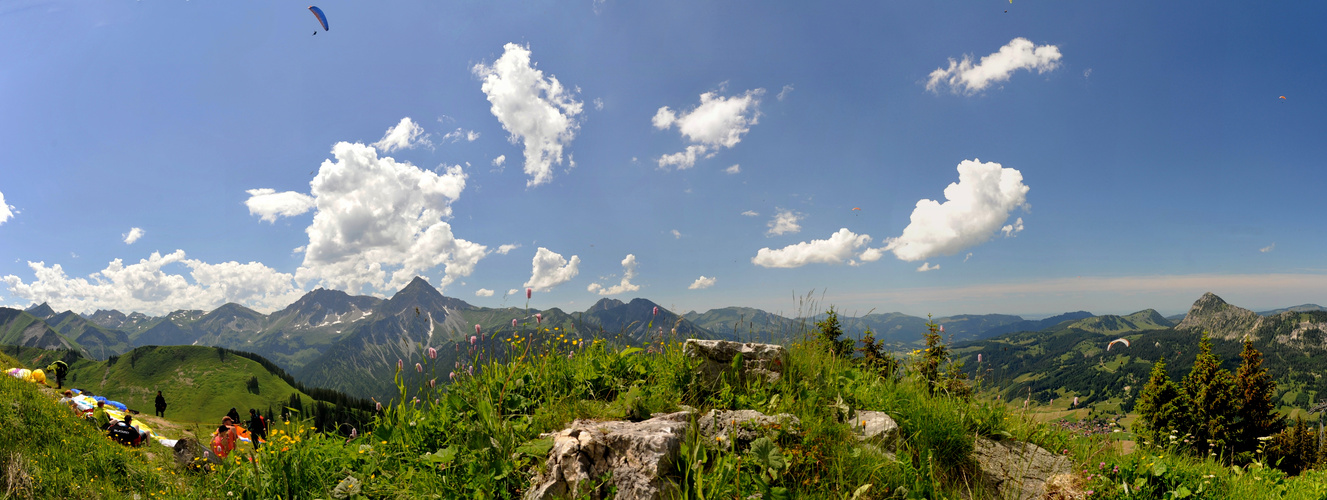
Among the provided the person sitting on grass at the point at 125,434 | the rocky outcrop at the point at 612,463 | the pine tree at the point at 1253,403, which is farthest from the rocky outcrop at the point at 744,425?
the pine tree at the point at 1253,403

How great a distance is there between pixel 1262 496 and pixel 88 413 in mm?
34210

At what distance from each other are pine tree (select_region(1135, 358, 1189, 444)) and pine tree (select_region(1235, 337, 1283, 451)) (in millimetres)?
3393

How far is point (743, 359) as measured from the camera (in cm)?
689

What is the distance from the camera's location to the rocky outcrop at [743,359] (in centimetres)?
675

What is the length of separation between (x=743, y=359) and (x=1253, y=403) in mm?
52102

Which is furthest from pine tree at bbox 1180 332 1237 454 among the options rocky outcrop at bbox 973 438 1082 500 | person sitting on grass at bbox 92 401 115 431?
person sitting on grass at bbox 92 401 115 431

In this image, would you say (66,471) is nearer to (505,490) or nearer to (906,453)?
(505,490)

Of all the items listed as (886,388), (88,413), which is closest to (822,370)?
(886,388)

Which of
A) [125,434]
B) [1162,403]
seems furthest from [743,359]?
[1162,403]

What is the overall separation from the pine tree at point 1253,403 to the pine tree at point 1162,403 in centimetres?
339

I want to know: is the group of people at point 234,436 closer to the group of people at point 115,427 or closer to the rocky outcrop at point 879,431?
the rocky outcrop at point 879,431

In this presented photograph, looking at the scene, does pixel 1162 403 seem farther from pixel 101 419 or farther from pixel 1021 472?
pixel 101 419

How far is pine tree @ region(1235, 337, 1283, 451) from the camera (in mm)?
34938

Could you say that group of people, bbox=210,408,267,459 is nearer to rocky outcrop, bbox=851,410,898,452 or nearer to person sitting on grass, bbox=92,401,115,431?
rocky outcrop, bbox=851,410,898,452
